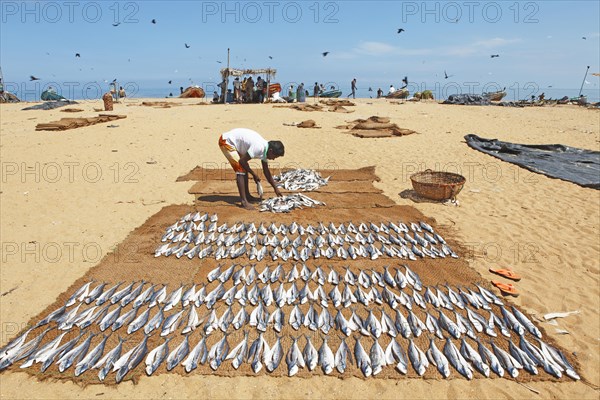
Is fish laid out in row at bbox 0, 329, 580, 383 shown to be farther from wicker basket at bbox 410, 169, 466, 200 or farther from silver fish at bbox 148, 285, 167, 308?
wicker basket at bbox 410, 169, 466, 200

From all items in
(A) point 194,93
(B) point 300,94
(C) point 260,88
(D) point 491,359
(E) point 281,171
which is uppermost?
(A) point 194,93

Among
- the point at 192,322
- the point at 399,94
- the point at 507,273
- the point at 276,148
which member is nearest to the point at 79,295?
the point at 192,322

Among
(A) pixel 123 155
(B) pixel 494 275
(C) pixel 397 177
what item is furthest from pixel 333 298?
(A) pixel 123 155

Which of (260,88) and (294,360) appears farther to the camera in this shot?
(260,88)

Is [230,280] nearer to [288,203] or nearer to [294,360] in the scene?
[294,360]

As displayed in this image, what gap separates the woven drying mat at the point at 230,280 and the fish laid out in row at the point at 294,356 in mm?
59

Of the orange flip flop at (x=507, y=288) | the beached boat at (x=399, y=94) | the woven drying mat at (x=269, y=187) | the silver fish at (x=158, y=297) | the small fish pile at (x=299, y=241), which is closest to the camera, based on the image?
the silver fish at (x=158, y=297)

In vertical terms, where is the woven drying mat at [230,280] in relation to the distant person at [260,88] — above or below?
below

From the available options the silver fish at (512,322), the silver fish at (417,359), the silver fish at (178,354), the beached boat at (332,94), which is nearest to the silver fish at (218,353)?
the silver fish at (178,354)

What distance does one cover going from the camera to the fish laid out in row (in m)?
3.56

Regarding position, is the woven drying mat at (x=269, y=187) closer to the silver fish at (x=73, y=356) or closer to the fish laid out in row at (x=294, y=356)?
the fish laid out in row at (x=294, y=356)

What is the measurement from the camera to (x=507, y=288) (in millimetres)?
4832

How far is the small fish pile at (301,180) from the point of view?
888 cm

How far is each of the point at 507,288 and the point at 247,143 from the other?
517 centimetres
